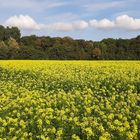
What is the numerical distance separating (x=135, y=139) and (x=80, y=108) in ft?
8.87

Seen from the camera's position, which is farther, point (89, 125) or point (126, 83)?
point (126, 83)

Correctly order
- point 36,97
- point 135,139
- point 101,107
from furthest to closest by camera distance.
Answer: point 36,97 < point 101,107 < point 135,139

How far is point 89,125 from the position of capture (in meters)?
8.79

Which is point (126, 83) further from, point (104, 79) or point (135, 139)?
point (135, 139)

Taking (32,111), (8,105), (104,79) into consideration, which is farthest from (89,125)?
(104,79)

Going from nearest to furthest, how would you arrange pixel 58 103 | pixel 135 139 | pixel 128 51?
1. pixel 135 139
2. pixel 58 103
3. pixel 128 51

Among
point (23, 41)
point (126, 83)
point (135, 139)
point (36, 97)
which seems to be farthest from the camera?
point (23, 41)

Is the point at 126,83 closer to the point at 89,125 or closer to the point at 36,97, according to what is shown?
the point at 36,97

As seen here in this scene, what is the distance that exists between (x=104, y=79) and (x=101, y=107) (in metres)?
6.59

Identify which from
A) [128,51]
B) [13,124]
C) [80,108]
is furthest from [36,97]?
[128,51]

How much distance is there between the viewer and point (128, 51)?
175 feet

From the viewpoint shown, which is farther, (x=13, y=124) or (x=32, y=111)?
(x=32, y=111)

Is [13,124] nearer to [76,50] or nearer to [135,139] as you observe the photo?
[135,139]

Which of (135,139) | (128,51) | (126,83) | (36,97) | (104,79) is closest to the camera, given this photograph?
(135,139)
